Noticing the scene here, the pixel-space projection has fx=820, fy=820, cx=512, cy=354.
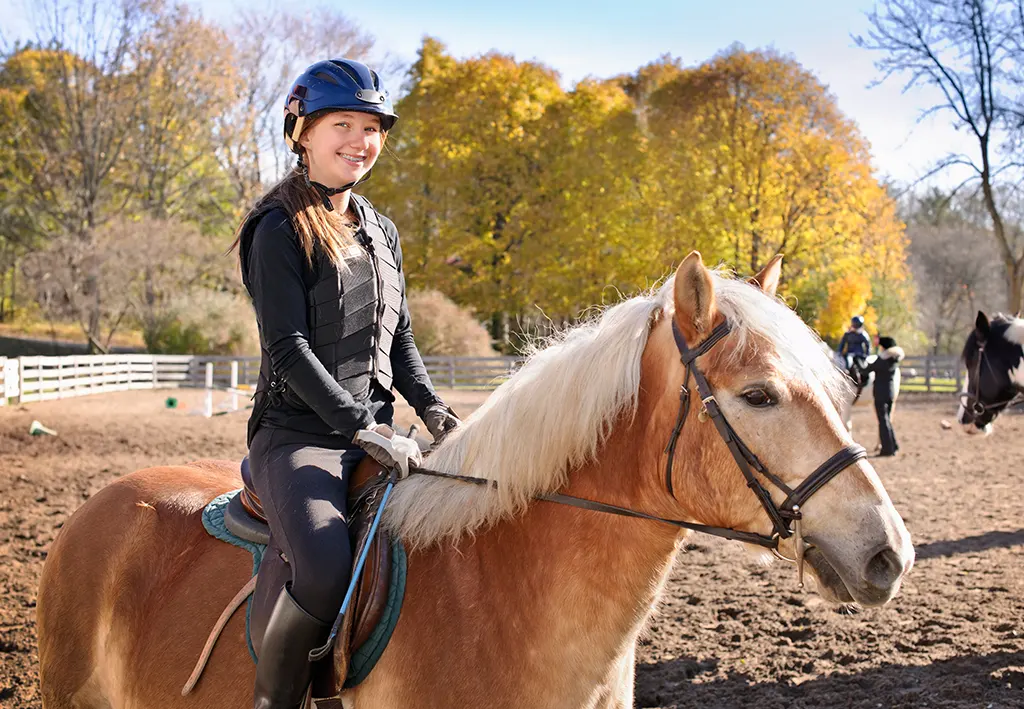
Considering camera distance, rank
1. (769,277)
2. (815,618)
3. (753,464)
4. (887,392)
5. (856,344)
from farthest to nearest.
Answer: (856,344)
(887,392)
(815,618)
(769,277)
(753,464)

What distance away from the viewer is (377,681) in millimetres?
2260

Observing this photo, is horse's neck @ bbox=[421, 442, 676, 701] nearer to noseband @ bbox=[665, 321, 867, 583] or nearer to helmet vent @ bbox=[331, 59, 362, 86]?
noseband @ bbox=[665, 321, 867, 583]

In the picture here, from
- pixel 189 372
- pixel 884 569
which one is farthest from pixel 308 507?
pixel 189 372

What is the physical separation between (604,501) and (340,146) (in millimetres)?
1430

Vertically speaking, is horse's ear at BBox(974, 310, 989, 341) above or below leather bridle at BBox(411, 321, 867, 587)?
above

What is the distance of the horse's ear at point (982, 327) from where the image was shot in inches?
346

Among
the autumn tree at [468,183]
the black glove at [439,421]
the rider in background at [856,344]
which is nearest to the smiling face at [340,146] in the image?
the black glove at [439,421]

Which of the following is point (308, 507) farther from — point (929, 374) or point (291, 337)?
point (929, 374)

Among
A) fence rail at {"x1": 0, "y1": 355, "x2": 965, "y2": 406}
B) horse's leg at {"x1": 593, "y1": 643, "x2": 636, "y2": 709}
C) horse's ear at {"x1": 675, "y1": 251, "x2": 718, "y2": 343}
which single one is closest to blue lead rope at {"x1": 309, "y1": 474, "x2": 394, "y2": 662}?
horse's leg at {"x1": 593, "y1": 643, "x2": 636, "y2": 709}

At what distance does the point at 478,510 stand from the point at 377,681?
54 centimetres

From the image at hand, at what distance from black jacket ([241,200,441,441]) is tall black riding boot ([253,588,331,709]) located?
20.6 inches

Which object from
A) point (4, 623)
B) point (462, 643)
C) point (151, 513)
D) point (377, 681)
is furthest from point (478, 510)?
point (4, 623)

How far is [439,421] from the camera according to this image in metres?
2.88

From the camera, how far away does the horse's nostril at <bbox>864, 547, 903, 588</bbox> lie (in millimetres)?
1874
